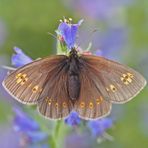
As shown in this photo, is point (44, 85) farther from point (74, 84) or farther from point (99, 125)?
point (99, 125)

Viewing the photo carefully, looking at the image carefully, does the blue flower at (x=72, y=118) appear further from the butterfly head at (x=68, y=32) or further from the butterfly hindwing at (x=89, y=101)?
the butterfly head at (x=68, y=32)

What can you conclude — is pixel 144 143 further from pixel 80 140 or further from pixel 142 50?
pixel 142 50

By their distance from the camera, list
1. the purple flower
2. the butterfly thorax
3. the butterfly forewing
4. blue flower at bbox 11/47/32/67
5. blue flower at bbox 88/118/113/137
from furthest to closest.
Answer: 1. the purple flower
2. blue flower at bbox 88/118/113/137
3. blue flower at bbox 11/47/32/67
4. the butterfly thorax
5. the butterfly forewing

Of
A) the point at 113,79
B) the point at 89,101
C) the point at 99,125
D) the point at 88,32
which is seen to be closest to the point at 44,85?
the point at 89,101

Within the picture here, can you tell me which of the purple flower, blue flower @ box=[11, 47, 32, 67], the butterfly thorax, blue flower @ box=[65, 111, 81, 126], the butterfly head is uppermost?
the purple flower

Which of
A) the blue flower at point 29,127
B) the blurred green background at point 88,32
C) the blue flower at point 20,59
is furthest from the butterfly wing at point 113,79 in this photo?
the blurred green background at point 88,32

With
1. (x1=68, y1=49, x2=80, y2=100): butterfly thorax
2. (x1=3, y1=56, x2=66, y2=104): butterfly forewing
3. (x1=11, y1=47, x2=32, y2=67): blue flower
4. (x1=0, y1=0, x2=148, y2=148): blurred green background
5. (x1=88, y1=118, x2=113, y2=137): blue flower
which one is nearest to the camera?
(x1=3, y1=56, x2=66, y2=104): butterfly forewing

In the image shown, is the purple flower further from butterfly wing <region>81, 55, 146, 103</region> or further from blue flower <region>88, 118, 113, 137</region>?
butterfly wing <region>81, 55, 146, 103</region>

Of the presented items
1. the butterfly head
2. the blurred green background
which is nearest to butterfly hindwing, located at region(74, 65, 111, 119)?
the butterfly head

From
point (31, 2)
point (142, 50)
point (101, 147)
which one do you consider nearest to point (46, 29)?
point (31, 2)
